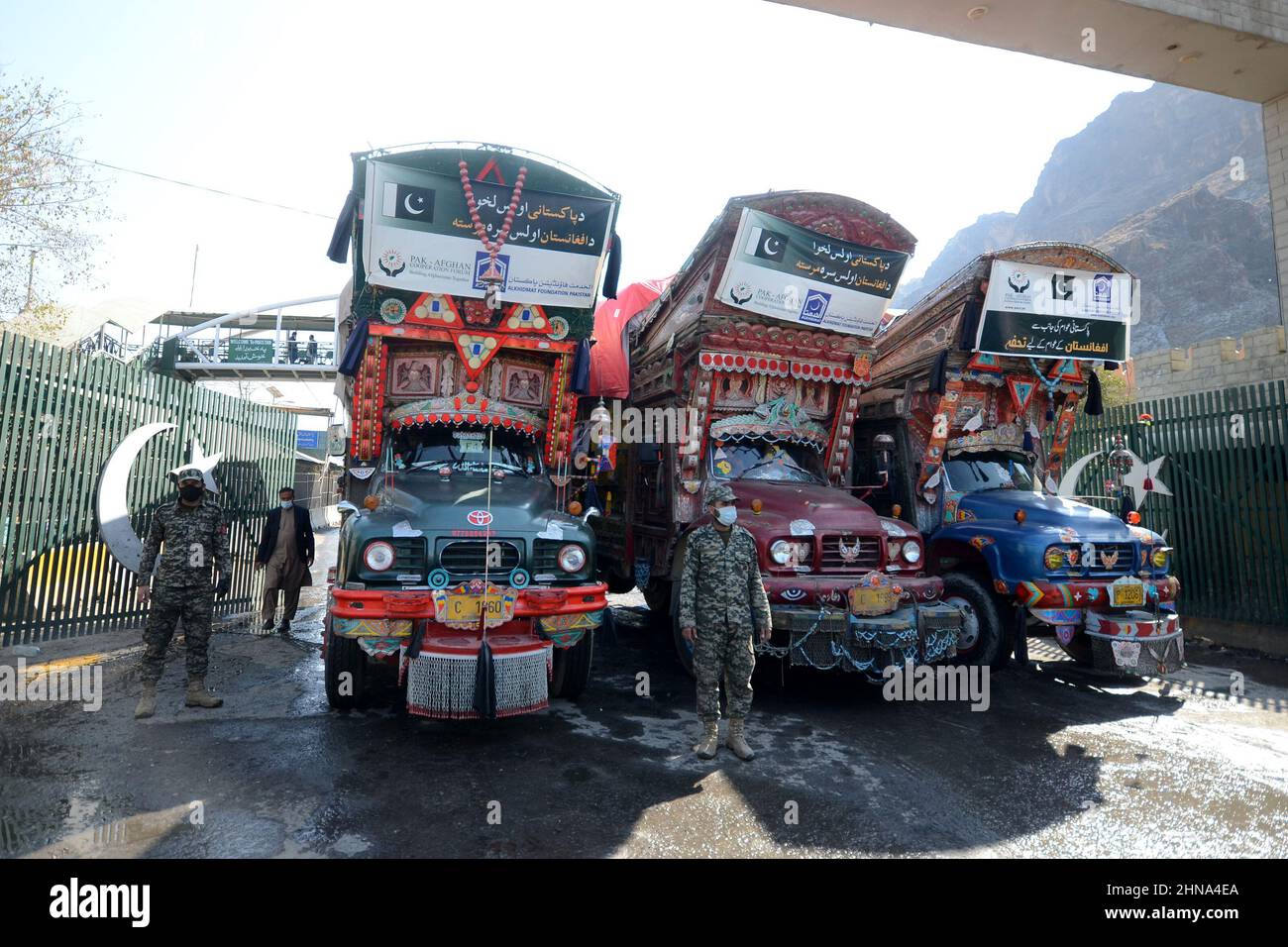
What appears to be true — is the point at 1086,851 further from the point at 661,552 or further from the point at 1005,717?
the point at 661,552

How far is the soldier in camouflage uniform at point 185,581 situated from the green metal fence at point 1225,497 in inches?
398

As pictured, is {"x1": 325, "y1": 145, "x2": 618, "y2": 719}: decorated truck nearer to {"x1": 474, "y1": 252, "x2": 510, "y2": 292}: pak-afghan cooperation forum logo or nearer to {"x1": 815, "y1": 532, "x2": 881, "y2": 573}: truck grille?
{"x1": 474, "y1": 252, "x2": 510, "y2": 292}: pak-afghan cooperation forum logo

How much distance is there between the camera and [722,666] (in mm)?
5277

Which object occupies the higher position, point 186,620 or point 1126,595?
point 1126,595

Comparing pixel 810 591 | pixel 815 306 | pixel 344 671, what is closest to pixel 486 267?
pixel 815 306

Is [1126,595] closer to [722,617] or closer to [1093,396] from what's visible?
[1093,396]

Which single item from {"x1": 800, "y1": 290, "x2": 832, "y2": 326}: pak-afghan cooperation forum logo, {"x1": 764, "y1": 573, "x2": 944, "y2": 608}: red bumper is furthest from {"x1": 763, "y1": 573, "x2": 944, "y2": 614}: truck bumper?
{"x1": 800, "y1": 290, "x2": 832, "y2": 326}: pak-afghan cooperation forum logo

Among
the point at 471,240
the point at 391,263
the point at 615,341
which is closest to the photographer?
the point at 391,263

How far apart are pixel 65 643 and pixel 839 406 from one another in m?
9.31

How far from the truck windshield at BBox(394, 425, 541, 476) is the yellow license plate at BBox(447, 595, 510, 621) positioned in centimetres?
187

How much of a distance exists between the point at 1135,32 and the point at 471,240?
→ 1038 centimetres

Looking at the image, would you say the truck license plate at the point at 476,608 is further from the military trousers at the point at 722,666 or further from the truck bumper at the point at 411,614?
the military trousers at the point at 722,666

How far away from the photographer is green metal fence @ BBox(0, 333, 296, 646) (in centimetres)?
700

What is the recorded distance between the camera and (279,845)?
11.7 feet
